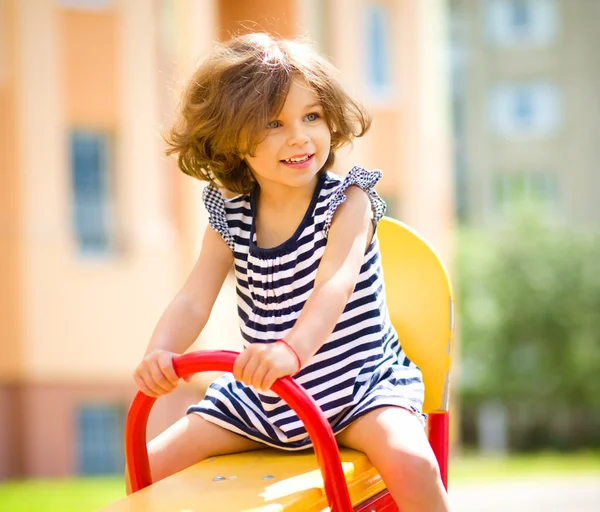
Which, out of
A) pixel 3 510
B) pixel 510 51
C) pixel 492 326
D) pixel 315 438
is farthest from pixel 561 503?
pixel 510 51

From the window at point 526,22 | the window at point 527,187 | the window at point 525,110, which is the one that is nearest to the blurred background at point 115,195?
the window at point 527,187

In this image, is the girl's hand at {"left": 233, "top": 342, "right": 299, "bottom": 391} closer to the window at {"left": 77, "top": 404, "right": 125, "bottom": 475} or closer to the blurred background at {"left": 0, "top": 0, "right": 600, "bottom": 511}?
the blurred background at {"left": 0, "top": 0, "right": 600, "bottom": 511}

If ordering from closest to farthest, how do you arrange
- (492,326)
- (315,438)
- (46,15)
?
(315,438) < (46,15) < (492,326)

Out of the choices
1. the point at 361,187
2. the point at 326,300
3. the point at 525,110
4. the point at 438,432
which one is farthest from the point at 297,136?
the point at 525,110

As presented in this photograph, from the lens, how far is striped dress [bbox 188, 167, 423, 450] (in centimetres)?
158

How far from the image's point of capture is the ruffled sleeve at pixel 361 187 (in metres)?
1.61

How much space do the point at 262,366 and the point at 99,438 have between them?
759cm

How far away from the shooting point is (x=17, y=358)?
27.2 ft

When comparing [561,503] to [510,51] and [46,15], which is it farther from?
[510,51]

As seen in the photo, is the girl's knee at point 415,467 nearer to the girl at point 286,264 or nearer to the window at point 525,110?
the girl at point 286,264

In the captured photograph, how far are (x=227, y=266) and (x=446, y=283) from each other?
42 centimetres

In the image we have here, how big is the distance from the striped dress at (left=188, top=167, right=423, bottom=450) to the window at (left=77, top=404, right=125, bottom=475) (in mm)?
7066

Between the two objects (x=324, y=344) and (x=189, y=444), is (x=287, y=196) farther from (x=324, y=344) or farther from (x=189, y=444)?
(x=189, y=444)

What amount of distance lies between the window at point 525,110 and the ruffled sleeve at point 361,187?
18712mm
